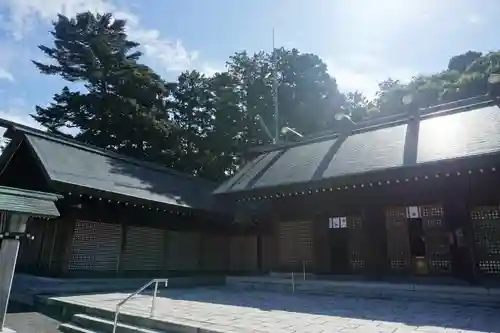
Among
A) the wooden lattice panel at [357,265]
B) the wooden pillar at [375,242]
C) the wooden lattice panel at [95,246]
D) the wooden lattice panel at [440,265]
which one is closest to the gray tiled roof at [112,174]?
the wooden lattice panel at [95,246]

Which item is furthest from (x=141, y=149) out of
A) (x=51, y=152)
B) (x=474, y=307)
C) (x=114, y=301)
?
(x=474, y=307)

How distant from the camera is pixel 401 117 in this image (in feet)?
43.1

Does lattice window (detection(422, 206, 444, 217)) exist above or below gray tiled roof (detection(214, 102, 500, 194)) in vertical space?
below

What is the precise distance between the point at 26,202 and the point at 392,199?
347 inches

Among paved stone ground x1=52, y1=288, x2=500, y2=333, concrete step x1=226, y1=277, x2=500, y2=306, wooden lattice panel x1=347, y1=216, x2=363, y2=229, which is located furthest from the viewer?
wooden lattice panel x1=347, y1=216, x2=363, y2=229

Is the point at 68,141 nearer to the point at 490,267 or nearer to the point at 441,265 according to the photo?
the point at 441,265

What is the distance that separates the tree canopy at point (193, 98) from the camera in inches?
924

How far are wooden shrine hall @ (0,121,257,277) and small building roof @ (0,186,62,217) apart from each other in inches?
138

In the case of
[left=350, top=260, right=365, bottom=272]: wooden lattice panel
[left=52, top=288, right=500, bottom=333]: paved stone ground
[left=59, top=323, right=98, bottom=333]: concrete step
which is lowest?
[left=59, top=323, right=98, bottom=333]: concrete step

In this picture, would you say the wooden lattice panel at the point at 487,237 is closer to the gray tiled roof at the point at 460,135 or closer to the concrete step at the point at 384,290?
the concrete step at the point at 384,290

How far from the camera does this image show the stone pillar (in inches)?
223

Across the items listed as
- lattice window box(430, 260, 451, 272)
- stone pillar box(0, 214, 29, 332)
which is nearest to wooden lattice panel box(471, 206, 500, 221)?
lattice window box(430, 260, 451, 272)

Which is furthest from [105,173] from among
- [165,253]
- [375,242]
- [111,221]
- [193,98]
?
[193,98]

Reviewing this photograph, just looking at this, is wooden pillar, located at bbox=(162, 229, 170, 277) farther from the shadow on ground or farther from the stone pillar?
the stone pillar
